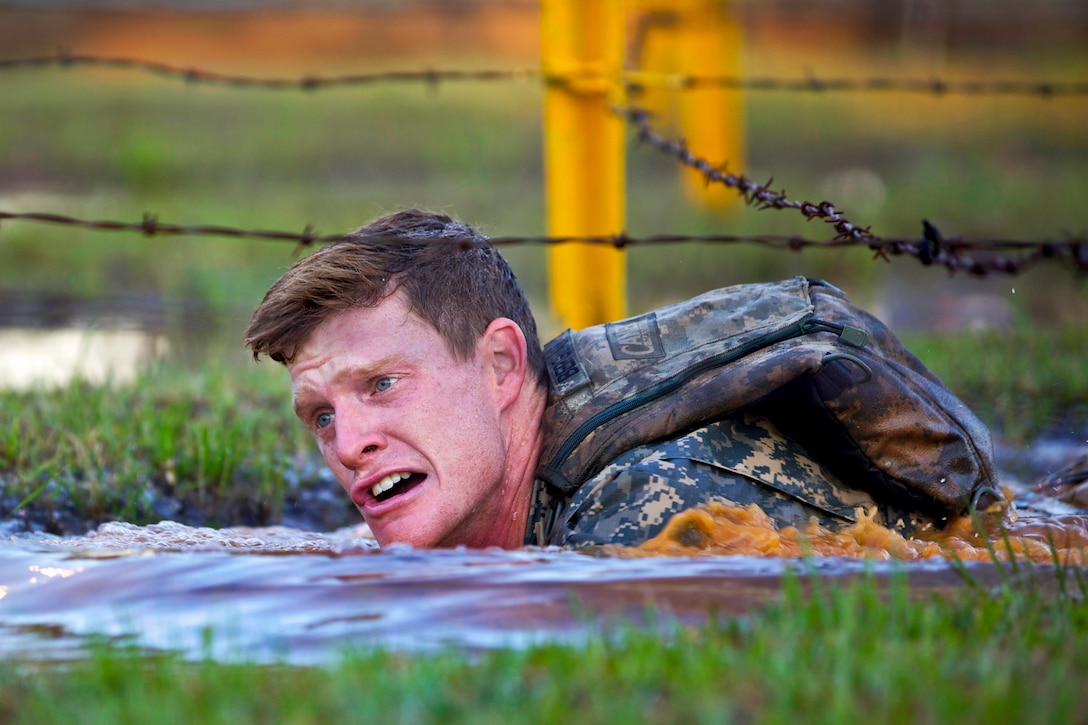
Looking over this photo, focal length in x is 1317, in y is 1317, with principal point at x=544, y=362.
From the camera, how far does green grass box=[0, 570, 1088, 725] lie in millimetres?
1807

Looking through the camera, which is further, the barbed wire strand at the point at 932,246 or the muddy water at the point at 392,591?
the barbed wire strand at the point at 932,246

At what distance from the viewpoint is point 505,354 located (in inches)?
134

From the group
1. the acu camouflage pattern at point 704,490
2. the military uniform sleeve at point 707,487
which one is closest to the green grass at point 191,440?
the acu camouflage pattern at point 704,490

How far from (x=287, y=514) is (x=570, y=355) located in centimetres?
152

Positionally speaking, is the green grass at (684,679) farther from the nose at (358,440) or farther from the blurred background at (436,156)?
the blurred background at (436,156)

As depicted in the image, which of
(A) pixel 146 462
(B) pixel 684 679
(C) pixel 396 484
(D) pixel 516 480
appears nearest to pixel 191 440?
(A) pixel 146 462

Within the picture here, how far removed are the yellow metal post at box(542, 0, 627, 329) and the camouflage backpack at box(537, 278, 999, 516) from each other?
2270 millimetres

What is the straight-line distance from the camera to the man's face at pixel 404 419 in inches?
125

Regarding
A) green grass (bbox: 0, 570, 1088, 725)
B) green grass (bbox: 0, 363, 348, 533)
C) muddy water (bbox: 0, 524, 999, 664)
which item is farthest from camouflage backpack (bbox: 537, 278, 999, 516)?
green grass (bbox: 0, 363, 348, 533)

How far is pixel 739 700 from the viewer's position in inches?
72.7

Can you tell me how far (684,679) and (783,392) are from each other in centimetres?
140

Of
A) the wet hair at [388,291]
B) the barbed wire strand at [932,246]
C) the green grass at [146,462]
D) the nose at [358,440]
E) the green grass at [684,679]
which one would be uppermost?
the barbed wire strand at [932,246]

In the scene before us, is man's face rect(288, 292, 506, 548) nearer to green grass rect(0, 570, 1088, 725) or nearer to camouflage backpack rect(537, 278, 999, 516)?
A: camouflage backpack rect(537, 278, 999, 516)

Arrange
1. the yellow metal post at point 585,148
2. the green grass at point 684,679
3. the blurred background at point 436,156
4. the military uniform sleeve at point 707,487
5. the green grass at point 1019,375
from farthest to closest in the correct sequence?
the blurred background at point 436,156 → the yellow metal post at point 585,148 → the green grass at point 1019,375 → the military uniform sleeve at point 707,487 → the green grass at point 684,679
